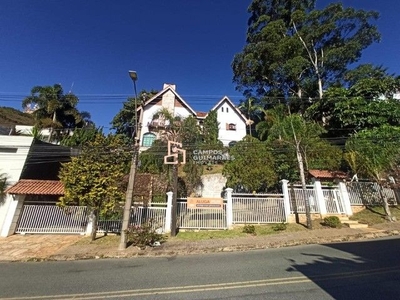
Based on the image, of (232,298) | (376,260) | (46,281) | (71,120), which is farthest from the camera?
(71,120)

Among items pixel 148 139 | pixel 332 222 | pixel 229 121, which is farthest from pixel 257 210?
pixel 229 121

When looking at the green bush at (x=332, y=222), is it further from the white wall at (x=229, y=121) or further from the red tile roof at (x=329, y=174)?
the white wall at (x=229, y=121)

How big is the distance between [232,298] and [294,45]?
28.0 m

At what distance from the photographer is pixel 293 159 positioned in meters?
16.8

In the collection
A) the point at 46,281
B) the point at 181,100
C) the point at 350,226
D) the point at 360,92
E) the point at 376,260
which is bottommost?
the point at 46,281

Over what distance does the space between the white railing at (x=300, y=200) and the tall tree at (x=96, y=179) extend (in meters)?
9.87

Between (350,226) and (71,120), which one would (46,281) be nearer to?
(350,226)

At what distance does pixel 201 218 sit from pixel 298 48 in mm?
23880

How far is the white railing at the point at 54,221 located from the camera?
39.5 ft

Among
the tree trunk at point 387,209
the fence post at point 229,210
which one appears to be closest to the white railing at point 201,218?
the fence post at point 229,210

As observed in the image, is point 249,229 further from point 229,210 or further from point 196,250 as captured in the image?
point 196,250

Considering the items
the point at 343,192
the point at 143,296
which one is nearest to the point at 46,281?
the point at 143,296

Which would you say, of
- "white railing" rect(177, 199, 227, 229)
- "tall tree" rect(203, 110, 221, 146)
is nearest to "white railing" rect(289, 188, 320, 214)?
"white railing" rect(177, 199, 227, 229)

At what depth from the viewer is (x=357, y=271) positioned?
5.60 metres
